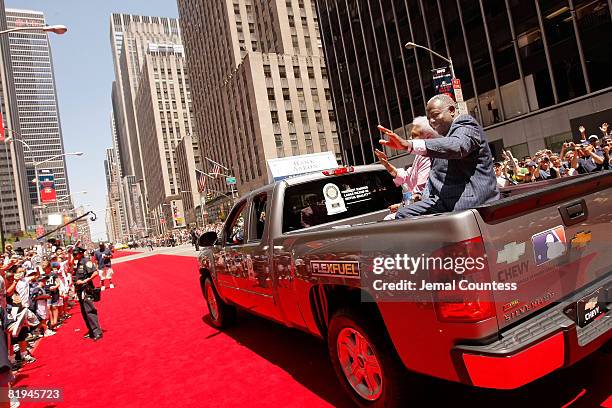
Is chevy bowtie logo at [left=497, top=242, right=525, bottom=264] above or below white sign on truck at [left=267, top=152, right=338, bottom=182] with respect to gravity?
below

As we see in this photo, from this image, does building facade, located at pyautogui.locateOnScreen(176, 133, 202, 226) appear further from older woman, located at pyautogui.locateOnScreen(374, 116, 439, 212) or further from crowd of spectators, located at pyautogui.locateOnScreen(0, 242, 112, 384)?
older woman, located at pyautogui.locateOnScreen(374, 116, 439, 212)

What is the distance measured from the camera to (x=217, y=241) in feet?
20.1

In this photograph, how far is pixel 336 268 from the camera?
10.4 ft

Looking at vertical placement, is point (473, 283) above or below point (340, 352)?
above

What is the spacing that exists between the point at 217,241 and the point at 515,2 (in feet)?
90.3

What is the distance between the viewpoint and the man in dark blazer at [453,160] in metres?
2.96

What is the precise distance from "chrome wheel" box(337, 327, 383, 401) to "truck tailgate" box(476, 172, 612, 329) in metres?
1.06

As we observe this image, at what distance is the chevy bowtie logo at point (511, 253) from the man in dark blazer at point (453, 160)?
74 cm

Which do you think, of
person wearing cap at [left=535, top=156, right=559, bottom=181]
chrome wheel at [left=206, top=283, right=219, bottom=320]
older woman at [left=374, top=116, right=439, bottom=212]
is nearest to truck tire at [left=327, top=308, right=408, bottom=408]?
older woman at [left=374, top=116, right=439, bottom=212]

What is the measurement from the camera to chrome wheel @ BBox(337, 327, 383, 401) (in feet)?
10.1

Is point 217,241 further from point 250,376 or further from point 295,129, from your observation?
point 295,129

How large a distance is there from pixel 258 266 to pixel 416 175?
84.3 inches

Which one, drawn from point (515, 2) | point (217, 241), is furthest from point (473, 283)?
point (515, 2)

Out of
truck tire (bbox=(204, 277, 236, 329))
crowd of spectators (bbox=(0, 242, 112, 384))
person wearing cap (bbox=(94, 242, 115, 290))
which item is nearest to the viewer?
crowd of spectators (bbox=(0, 242, 112, 384))
